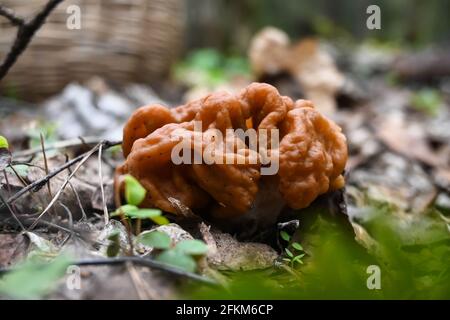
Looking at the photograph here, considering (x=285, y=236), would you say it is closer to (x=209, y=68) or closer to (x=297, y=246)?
(x=297, y=246)

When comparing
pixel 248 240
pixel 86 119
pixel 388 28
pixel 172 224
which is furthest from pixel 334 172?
pixel 388 28

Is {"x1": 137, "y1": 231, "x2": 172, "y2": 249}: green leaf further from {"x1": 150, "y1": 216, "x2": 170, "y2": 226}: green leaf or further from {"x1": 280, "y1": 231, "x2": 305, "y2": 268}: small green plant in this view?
{"x1": 280, "y1": 231, "x2": 305, "y2": 268}: small green plant

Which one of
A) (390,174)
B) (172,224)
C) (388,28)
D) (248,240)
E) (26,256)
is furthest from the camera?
(388,28)

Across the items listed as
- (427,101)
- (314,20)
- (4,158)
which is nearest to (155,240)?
(4,158)

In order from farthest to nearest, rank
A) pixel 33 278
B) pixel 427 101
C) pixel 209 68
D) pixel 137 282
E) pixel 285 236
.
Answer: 1. pixel 209 68
2. pixel 427 101
3. pixel 285 236
4. pixel 137 282
5. pixel 33 278

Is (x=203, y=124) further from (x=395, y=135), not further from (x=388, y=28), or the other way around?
(x=388, y=28)

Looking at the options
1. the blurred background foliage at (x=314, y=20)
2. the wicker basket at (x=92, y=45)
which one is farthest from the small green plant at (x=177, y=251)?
the blurred background foliage at (x=314, y=20)
